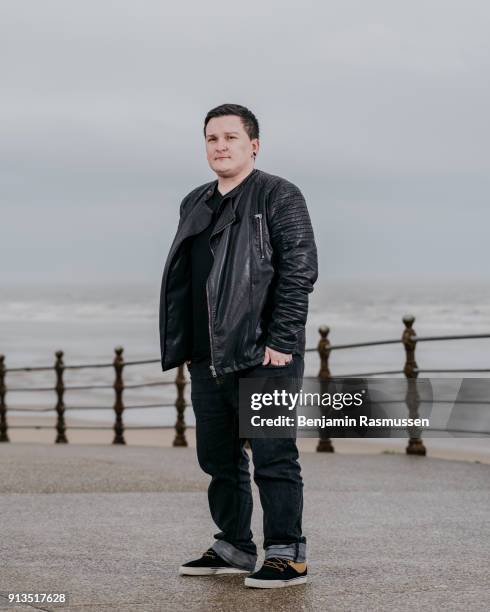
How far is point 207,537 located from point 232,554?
126 cm

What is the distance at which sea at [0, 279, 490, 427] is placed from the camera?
25391 millimetres

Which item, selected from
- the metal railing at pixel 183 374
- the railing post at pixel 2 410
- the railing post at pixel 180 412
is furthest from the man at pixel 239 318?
the railing post at pixel 2 410

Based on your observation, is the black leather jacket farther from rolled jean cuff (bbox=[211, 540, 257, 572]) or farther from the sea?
the sea

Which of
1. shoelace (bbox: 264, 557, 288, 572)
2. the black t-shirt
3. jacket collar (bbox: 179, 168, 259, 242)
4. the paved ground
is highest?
jacket collar (bbox: 179, 168, 259, 242)

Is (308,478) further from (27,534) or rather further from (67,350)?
(67,350)

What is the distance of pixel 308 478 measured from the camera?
937 cm

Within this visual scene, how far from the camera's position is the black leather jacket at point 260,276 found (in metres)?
4.27

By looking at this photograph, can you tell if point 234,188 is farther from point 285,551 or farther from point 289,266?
point 285,551

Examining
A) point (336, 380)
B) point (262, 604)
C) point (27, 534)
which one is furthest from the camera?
point (336, 380)

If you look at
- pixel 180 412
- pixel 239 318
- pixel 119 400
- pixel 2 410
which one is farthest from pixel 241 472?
pixel 2 410

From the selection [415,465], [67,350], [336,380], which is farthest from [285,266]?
[67,350]

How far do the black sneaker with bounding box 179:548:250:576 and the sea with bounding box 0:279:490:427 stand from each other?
10.6m

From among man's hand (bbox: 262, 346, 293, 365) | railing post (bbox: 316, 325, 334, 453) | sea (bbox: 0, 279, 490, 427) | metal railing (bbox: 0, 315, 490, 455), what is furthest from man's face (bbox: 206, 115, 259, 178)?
sea (bbox: 0, 279, 490, 427)

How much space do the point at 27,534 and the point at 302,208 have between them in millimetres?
2534
